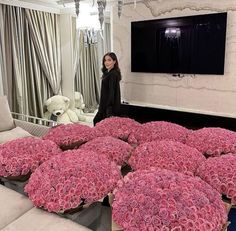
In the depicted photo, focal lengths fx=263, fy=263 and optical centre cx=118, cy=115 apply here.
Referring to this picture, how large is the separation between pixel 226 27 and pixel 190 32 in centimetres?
44

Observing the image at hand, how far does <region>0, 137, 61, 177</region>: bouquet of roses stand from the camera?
103cm

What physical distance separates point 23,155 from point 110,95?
7.43 ft

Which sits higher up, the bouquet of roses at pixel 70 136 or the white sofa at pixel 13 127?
the bouquet of roses at pixel 70 136

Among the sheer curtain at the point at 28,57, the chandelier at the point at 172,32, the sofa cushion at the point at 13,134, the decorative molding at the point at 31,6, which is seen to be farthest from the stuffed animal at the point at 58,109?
the chandelier at the point at 172,32

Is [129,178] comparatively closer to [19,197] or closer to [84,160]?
[84,160]

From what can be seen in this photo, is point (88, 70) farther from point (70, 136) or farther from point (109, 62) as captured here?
point (70, 136)

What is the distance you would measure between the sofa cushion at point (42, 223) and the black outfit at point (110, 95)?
2490 mm

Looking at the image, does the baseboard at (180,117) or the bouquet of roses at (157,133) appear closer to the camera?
the bouquet of roses at (157,133)

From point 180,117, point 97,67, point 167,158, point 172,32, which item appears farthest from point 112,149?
point 97,67

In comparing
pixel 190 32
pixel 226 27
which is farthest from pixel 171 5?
pixel 226 27

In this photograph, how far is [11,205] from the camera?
0.91 meters

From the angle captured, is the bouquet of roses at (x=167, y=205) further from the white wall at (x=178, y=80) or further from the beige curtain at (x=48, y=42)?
the beige curtain at (x=48, y=42)

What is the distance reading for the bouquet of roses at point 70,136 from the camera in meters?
1.36

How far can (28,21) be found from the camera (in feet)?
13.1
